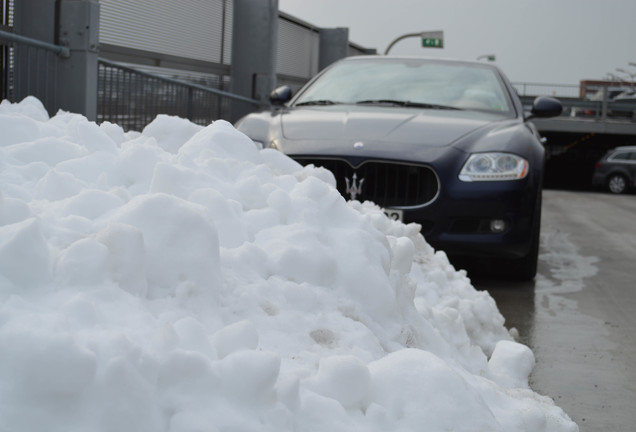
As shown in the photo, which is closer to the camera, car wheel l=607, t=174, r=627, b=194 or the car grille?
the car grille

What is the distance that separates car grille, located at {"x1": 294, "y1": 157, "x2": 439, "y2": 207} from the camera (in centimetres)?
568

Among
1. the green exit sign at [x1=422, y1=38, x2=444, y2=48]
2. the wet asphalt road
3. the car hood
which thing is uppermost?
the green exit sign at [x1=422, y1=38, x2=444, y2=48]

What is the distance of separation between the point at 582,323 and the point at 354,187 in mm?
1673

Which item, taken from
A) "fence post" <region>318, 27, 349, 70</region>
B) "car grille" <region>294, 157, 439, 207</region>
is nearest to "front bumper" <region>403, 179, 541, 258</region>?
"car grille" <region>294, 157, 439, 207</region>

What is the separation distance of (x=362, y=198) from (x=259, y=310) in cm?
324

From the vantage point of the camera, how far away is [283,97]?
7.45 metres

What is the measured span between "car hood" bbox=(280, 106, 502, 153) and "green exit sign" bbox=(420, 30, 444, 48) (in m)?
22.7

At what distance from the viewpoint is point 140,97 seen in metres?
9.23

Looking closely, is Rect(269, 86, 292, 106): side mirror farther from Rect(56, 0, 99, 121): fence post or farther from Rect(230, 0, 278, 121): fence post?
Rect(230, 0, 278, 121): fence post

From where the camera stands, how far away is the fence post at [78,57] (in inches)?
298

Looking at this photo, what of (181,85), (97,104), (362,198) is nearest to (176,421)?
(362,198)

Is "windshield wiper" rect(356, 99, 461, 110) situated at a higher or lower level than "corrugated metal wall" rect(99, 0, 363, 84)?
lower

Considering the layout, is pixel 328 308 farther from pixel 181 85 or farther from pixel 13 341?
pixel 181 85

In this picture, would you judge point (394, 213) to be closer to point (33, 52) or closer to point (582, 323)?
point (582, 323)
